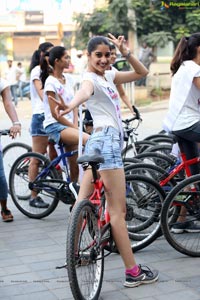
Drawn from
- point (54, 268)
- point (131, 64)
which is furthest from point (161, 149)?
point (54, 268)

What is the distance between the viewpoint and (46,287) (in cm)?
475

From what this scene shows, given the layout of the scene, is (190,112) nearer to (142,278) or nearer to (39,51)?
(142,278)

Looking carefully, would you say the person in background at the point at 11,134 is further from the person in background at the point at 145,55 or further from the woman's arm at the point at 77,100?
the person in background at the point at 145,55

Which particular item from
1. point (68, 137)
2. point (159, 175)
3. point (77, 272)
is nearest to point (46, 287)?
point (77, 272)

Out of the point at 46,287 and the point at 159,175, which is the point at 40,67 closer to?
the point at 159,175

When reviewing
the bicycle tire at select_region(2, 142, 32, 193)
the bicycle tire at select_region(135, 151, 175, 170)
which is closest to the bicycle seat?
the bicycle tire at select_region(135, 151, 175, 170)

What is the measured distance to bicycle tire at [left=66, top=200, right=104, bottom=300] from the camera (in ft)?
13.5

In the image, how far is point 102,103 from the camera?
4.78 meters

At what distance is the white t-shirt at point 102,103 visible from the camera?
4.76 meters

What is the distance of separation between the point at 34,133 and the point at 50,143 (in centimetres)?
39

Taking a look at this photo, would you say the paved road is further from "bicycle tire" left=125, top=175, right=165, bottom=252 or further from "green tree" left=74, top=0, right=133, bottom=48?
"green tree" left=74, top=0, right=133, bottom=48

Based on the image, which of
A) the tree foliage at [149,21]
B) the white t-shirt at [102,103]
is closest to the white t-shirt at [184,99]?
the white t-shirt at [102,103]

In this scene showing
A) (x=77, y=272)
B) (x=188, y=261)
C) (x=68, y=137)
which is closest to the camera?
Answer: (x=77, y=272)

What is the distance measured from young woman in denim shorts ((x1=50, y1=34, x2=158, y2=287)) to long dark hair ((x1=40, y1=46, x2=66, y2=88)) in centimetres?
172
